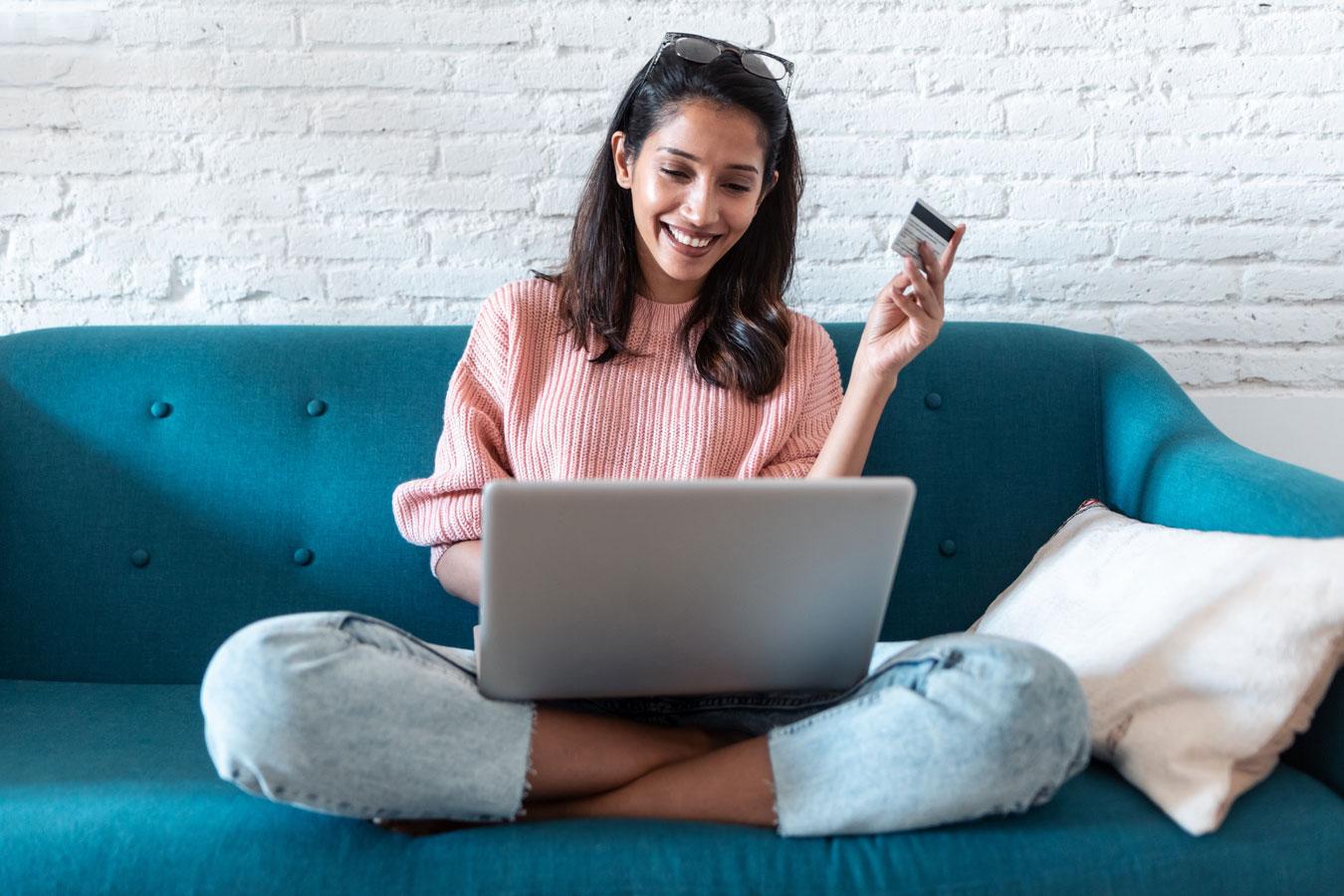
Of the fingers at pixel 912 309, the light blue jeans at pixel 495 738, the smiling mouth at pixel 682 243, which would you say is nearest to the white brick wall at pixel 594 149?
the smiling mouth at pixel 682 243

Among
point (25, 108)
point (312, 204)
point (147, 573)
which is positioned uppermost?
point (25, 108)

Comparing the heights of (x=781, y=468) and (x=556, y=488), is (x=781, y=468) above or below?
below

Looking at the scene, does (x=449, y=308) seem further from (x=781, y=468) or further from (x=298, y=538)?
(x=781, y=468)

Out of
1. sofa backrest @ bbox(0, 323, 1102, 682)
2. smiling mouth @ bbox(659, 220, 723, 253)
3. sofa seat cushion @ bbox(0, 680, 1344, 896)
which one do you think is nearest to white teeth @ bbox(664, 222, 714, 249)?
smiling mouth @ bbox(659, 220, 723, 253)

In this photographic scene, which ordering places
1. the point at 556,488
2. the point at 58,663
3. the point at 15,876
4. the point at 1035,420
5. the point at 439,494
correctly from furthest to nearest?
1. the point at 1035,420
2. the point at 58,663
3. the point at 439,494
4. the point at 15,876
5. the point at 556,488

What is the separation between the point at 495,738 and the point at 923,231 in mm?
698

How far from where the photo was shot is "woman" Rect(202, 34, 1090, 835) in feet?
3.28

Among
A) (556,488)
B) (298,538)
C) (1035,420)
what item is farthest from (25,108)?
(1035,420)

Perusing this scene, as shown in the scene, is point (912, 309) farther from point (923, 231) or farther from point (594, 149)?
point (594, 149)

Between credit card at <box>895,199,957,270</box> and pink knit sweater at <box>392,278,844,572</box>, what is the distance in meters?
0.28

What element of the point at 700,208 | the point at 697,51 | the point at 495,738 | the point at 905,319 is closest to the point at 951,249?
the point at 905,319

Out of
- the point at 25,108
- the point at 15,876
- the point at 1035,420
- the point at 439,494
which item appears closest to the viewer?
the point at 15,876

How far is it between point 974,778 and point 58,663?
1.20 metres

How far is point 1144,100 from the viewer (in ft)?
6.13
